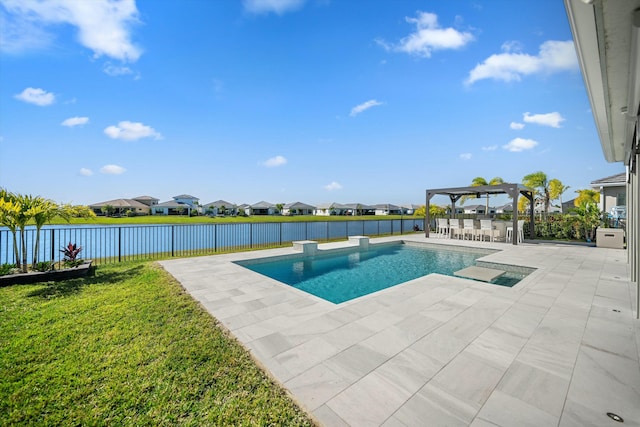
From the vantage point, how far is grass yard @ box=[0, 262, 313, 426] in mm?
1799

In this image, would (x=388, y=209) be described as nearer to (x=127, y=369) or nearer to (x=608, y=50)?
(x=608, y=50)

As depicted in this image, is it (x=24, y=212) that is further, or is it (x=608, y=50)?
(x=24, y=212)

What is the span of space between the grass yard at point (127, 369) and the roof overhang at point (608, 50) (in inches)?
136

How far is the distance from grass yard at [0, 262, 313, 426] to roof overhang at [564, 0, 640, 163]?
3443 mm

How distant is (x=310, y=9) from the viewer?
973 centimetres

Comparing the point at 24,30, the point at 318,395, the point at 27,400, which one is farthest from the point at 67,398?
the point at 24,30

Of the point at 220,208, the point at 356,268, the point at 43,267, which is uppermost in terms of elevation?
the point at 220,208

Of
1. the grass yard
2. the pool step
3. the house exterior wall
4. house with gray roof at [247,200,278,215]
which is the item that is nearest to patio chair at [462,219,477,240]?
the pool step

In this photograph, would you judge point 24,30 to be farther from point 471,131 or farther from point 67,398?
point 471,131

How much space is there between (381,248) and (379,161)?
1651cm

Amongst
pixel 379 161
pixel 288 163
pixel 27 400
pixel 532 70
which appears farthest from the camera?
pixel 288 163

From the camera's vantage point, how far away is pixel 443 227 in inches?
535

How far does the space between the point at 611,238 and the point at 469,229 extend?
14.8 feet

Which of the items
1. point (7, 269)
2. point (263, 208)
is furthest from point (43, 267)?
point (263, 208)
